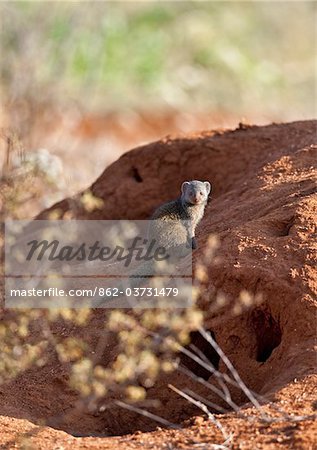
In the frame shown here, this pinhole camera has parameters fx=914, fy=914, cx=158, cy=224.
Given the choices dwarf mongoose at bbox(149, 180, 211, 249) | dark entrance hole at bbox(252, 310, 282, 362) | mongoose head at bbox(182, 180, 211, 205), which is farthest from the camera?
mongoose head at bbox(182, 180, 211, 205)

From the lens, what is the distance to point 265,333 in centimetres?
489

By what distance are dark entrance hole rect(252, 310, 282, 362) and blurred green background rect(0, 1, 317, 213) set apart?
5.18 meters

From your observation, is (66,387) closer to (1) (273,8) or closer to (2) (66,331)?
(2) (66,331)

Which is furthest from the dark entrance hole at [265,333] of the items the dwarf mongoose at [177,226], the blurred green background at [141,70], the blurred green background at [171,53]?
the blurred green background at [171,53]

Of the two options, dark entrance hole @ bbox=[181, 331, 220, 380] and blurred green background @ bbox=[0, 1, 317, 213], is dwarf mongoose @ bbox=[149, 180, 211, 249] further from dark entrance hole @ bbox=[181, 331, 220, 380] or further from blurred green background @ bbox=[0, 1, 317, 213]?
blurred green background @ bbox=[0, 1, 317, 213]

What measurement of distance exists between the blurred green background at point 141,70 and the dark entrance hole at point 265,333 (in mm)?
5180

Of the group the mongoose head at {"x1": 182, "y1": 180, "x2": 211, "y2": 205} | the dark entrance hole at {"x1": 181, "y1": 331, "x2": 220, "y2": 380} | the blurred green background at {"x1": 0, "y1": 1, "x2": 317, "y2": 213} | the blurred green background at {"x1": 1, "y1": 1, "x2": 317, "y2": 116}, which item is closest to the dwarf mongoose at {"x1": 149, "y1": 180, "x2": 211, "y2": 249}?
the mongoose head at {"x1": 182, "y1": 180, "x2": 211, "y2": 205}

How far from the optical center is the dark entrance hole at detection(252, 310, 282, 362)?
4.82 m

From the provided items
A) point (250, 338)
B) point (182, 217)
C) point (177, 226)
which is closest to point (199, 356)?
point (250, 338)

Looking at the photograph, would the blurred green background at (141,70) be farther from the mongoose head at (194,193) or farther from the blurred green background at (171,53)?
the mongoose head at (194,193)

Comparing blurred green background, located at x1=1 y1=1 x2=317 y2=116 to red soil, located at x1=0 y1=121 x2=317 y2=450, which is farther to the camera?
blurred green background, located at x1=1 y1=1 x2=317 y2=116

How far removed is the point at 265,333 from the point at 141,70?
39.4ft

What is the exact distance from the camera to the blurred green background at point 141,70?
433 inches

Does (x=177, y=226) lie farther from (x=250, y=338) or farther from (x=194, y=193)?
(x=250, y=338)
